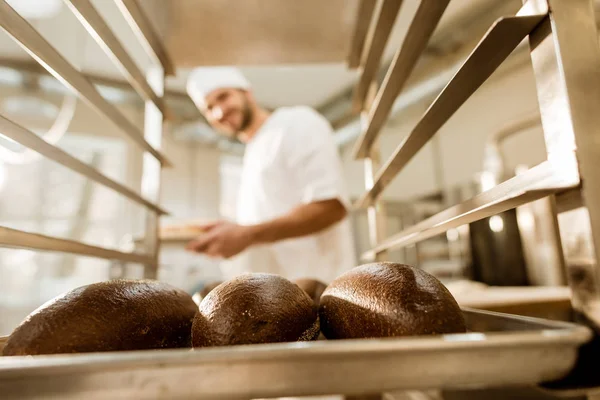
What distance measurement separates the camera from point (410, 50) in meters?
0.58

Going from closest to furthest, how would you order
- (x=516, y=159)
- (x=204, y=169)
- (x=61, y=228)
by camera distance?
1. (x=516, y=159)
2. (x=61, y=228)
3. (x=204, y=169)

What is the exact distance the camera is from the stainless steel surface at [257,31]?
97 centimetres

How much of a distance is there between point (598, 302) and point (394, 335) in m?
0.16

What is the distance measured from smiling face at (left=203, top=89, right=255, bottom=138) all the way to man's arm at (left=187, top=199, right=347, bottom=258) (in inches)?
36.4

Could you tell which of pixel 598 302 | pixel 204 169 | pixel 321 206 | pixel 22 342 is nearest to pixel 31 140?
pixel 22 342

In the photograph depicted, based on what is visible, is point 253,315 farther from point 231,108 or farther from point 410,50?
point 231,108

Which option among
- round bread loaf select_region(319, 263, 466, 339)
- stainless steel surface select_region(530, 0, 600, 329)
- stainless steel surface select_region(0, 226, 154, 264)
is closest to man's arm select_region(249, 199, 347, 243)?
stainless steel surface select_region(0, 226, 154, 264)

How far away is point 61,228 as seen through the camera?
158 inches

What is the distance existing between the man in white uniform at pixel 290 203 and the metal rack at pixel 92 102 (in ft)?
1.28

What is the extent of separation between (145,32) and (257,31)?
11.5 inches

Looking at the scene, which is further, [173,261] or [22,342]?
[173,261]

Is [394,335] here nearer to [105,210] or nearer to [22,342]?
[22,342]

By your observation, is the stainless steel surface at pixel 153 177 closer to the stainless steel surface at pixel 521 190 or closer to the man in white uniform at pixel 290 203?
the man in white uniform at pixel 290 203

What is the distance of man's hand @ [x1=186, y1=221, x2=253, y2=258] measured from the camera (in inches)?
52.2
